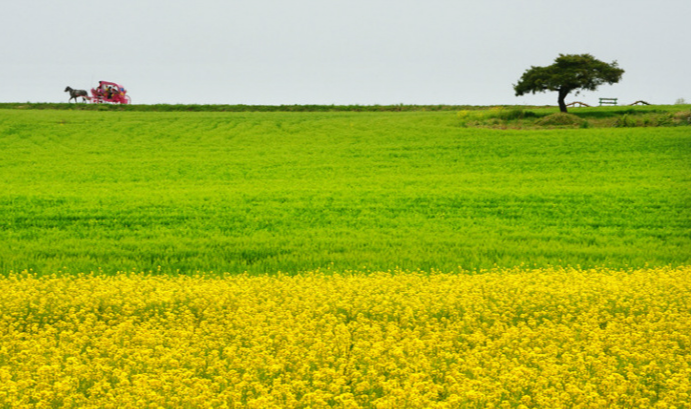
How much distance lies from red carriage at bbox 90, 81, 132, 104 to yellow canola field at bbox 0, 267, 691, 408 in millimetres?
52245

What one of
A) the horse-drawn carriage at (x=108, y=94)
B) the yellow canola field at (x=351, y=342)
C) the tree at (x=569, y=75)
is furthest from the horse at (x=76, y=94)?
the yellow canola field at (x=351, y=342)

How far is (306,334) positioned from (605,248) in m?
9.53

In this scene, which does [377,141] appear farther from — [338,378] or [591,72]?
[338,378]

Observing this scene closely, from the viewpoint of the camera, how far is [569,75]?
1708 inches

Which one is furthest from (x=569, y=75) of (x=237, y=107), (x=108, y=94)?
(x=108, y=94)

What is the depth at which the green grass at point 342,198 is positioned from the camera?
14133 millimetres

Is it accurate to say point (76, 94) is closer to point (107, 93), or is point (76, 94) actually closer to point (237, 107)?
Answer: point (107, 93)

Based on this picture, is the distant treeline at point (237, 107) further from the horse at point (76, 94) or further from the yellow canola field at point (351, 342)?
the yellow canola field at point (351, 342)

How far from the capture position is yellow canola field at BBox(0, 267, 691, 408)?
595 centimetres

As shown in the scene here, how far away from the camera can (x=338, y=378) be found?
247 inches

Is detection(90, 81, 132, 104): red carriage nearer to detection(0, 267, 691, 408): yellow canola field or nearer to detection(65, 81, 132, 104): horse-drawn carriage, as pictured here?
detection(65, 81, 132, 104): horse-drawn carriage

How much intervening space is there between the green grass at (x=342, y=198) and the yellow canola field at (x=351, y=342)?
8.56 feet

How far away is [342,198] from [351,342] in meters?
13.2

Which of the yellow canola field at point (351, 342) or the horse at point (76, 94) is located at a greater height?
the horse at point (76, 94)
